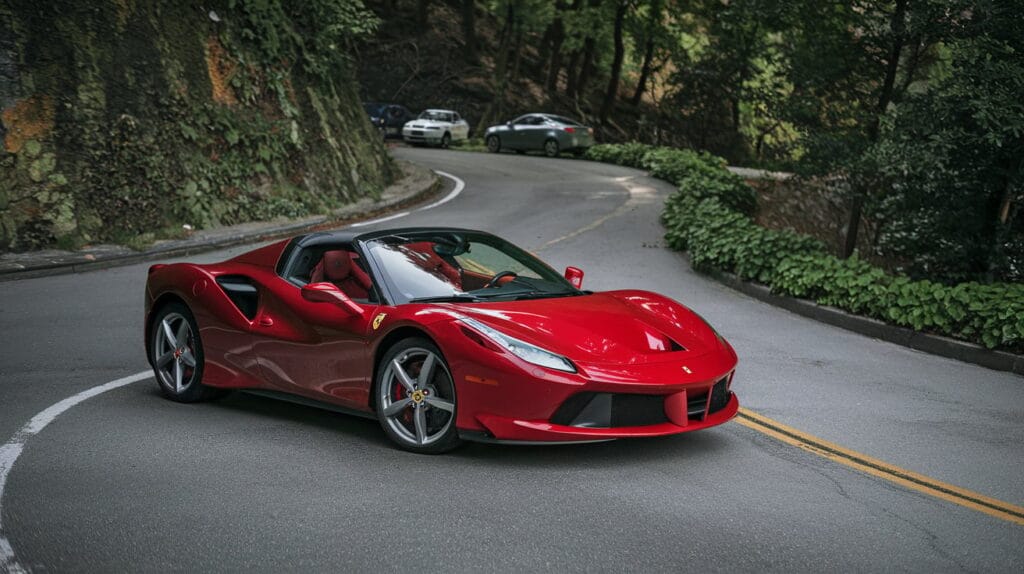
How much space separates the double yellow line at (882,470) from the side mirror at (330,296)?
2612mm

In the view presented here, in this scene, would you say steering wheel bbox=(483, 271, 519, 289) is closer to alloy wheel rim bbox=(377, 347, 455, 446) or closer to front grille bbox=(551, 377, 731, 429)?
alloy wheel rim bbox=(377, 347, 455, 446)

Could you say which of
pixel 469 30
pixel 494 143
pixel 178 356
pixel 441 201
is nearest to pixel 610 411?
pixel 178 356

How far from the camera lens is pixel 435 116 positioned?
146ft

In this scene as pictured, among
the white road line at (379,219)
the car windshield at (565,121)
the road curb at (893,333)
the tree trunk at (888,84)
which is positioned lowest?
the white road line at (379,219)

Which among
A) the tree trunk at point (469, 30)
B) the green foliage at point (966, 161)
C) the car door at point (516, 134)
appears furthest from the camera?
the tree trunk at point (469, 30)

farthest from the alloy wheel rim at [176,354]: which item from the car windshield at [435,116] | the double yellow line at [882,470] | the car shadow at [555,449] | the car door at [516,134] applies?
the car windshield at [435,116]

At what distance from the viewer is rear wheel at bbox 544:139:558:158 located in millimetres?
40594

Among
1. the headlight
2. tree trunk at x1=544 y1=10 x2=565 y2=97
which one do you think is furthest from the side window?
tree trunk at x1=544 y1=10 x2=565 y2=97

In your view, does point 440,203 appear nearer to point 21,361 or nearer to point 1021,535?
point 21,361

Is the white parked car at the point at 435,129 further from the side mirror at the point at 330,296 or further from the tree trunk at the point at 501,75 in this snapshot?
the side mirror at the point at 330,296

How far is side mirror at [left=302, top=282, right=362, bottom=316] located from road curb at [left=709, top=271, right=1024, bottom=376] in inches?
254

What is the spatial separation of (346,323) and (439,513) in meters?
1.75

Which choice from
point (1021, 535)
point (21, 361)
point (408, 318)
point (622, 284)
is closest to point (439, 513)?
point (408, 318)

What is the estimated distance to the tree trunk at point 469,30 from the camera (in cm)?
5075
